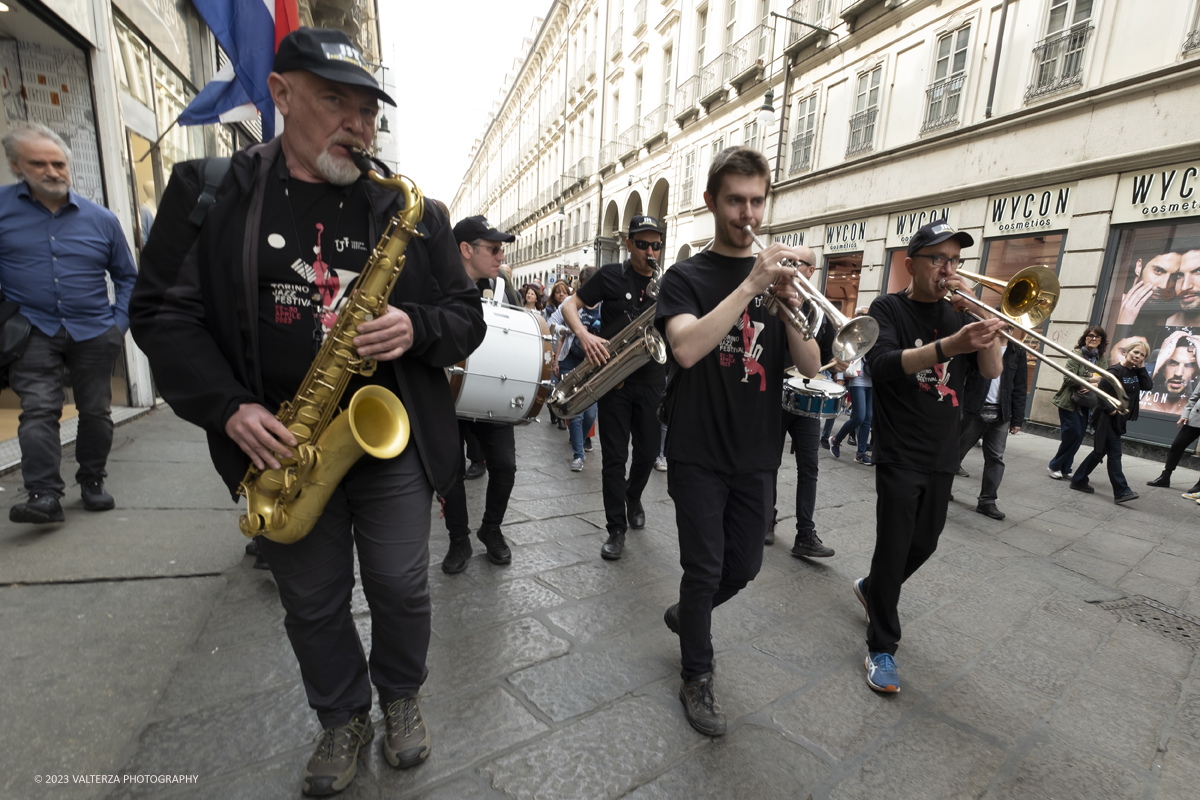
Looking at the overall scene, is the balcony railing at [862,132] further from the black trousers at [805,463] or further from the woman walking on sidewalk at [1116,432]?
the black trousers at [805,463]

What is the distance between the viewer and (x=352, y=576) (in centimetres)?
186

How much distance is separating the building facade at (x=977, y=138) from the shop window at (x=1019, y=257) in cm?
3

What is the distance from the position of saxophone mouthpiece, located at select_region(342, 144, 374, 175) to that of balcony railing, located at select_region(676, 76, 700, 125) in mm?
19942

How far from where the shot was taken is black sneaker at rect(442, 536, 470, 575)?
10.8ft

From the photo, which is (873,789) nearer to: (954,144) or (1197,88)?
(1197,88)

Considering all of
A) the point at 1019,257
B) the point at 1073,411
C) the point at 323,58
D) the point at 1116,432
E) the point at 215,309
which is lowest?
the point at 1116,432

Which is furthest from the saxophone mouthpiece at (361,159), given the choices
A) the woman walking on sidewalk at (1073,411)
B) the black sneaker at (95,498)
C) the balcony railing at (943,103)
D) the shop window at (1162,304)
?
the balcony railing at (943,103)

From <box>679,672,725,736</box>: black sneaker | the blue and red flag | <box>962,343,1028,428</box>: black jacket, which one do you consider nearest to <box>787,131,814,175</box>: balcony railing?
<box>962,343,1028,428</box>: black jacket

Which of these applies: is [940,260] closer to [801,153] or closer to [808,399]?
[808,399]

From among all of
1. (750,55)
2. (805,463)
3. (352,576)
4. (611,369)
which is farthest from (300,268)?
(750,55)

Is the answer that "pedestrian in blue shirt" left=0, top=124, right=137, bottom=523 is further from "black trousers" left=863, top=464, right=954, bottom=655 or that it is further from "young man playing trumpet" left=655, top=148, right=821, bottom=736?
"black trousers" left=863, top=464, right=954, bottom=655

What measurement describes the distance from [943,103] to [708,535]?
40.8 ft

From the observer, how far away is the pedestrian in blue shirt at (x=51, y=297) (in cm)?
330

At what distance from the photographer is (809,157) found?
14.6 meters
